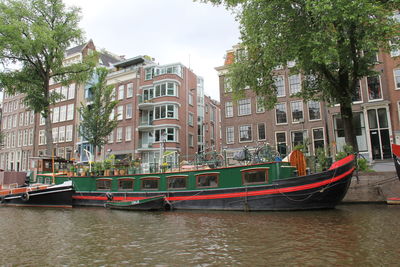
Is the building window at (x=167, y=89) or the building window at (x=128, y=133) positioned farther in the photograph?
the building window at (x=128, y=133)

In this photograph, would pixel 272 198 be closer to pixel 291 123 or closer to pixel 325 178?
pixel 325 178

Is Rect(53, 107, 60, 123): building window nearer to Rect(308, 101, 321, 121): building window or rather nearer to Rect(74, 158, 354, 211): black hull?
Rect(308, 101, 321, 121): building window

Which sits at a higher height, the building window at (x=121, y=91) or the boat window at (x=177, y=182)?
the building window at (x=121, y=91)

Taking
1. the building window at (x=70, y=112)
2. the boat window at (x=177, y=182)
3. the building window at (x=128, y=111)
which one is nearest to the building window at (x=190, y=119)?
the building window at (x=128, y=111)

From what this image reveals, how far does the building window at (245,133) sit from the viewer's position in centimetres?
2991

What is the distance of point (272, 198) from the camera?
1334cm

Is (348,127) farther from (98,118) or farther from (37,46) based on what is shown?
(37,46)

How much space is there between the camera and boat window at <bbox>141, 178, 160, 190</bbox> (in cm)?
1708

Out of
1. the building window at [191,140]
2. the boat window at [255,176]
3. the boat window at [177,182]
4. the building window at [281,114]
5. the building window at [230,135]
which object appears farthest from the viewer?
the building window at [191,140]

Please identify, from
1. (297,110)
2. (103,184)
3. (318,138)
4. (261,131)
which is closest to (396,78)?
(318,138)

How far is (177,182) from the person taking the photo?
16.2m

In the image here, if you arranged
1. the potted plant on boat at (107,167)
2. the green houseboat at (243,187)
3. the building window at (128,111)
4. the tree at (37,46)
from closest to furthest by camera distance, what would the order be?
1. the green houseboat at (243,187)
2. the potted plant on boat at (107,167)
3. the tree at (37,46)
4. the building window at (128,111)

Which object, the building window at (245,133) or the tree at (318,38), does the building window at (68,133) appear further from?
the tree at (318,38)

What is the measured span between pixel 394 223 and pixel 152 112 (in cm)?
2984
